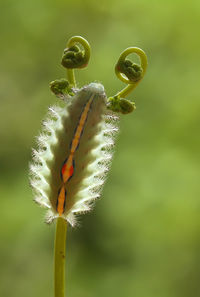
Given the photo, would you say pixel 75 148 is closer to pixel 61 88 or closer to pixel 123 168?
pixel 61 88

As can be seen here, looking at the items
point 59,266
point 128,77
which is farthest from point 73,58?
point 59,266

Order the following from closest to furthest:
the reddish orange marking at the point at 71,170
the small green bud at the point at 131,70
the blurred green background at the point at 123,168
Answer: the reddish orange marking at the point at 71,170
the small green bud at the point at 131,70
the blurred green background at the point at 123,168

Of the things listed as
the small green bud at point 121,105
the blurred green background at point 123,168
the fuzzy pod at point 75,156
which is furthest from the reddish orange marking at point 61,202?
the blurred green background at point 123,168

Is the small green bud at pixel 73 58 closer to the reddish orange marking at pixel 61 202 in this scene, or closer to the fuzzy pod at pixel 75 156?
the fuzzy pod at pixel 75 156

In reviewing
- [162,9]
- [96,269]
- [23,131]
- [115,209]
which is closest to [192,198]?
[115,209]

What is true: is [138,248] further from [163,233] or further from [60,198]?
[60,198]

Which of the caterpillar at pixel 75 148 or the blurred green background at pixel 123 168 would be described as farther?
the blurred green background at pixel 123 168
